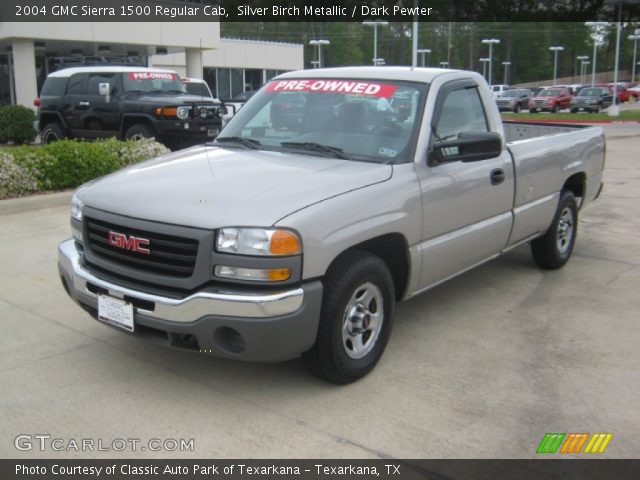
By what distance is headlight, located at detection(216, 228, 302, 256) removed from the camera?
345cm

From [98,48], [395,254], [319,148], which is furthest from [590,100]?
[395,254]

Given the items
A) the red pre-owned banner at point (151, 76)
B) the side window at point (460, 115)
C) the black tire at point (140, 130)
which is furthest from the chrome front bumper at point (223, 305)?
the red pre-owned banner at point (151, 76)

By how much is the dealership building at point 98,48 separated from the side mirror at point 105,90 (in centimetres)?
349

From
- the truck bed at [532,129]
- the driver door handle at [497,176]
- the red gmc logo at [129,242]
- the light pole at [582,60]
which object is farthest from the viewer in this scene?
the light pole at [582,60]

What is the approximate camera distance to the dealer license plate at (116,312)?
3738 millimetres

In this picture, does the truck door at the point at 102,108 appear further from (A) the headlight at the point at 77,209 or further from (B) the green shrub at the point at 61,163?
(A) the headlight at the point at 77,209

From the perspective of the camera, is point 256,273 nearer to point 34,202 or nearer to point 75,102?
point 34,202

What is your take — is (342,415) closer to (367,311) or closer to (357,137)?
(367,311)

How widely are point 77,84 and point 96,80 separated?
0.58 metres

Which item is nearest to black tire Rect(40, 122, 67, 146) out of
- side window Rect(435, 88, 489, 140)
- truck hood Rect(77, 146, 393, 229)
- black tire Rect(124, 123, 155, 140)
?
black tire Rect(124, 123, 155, 140)

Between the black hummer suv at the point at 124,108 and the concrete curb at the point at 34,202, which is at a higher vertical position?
the black hummer suv at the point at 124,108

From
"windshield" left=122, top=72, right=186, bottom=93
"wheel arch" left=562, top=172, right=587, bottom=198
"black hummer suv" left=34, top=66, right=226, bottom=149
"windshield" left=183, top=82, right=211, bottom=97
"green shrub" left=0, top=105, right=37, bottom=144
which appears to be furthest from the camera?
"windshield" left=183, top=82, right=211, bottom=97

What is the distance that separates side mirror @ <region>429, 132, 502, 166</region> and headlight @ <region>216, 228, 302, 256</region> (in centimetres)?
144

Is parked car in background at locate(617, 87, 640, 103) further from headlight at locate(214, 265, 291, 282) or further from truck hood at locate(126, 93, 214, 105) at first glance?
headlight at locate(214, 265, 291, 282)
